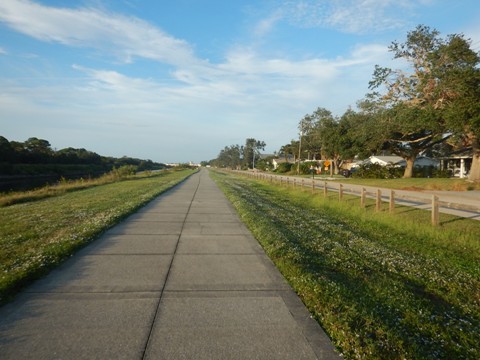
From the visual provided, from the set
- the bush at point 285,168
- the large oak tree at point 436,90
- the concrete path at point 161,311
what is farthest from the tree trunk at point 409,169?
the concrete path at point 161,311

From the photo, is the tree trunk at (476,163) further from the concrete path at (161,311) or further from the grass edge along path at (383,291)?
the concrete path at (161,311)

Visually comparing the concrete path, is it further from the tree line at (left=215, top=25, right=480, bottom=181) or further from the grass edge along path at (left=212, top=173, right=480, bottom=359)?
the tree line at (left=215, top=25, right=480, bottom=181)

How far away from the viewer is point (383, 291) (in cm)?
514

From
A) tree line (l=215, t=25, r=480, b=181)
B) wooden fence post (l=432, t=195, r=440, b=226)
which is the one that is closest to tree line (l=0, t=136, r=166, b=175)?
tree line (l=215, t=25, r=480, b=181)

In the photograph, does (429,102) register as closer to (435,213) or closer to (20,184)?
(435,213)

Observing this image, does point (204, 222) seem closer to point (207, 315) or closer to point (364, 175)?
point (207, 315)

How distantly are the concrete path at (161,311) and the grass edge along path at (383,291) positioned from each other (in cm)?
33

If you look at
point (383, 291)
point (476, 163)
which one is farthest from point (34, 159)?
point (383, 291)

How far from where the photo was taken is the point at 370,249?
7.98m

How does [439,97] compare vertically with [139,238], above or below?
above

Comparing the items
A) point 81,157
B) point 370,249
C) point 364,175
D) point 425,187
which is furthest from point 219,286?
point 81,157

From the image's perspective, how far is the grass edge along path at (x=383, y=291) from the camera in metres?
3.60

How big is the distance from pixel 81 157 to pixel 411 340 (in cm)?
9837

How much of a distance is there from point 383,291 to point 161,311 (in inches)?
133
